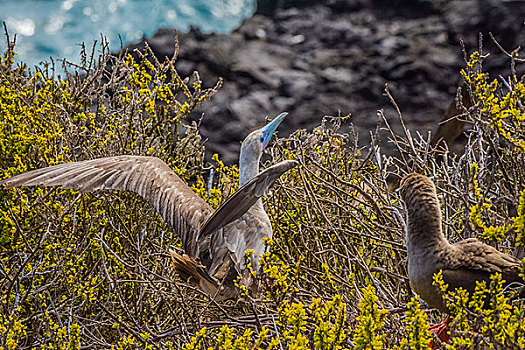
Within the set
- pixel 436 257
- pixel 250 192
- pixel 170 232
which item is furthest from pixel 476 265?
pixel 170 232

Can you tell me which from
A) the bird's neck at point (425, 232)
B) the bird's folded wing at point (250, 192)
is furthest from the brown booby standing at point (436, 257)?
the bird's folded wing at point (250, 192)

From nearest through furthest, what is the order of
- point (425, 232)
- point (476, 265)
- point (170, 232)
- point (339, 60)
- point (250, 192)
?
1. point (476, 265)
2. point (425, 232)
3. point (250, 192)
4. point (170, 232)
5. point (339, 60)

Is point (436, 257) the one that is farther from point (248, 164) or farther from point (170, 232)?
point (170, 232)

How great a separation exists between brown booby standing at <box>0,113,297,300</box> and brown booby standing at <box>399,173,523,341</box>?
2.54ft

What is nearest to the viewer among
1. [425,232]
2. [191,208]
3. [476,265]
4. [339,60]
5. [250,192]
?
[476,265]

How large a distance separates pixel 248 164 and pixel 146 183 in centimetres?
49

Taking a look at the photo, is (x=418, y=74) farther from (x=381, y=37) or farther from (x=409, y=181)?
(x=409, y=181)

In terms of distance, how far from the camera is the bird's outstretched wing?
9.52ft

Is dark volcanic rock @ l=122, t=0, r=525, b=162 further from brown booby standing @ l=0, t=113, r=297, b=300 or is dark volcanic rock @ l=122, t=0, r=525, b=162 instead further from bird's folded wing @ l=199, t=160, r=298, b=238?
bird's folded wing @ l=199, t=160, r=298, b=238

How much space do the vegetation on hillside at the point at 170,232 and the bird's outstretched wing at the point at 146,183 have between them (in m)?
0.16

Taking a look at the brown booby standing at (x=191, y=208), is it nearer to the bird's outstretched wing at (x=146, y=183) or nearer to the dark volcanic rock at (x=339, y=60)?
the bird's outstretched wing at (x=146, y=183)

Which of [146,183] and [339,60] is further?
[339,60]

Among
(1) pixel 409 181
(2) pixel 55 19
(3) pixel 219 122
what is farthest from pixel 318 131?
(2) pixel 55 19

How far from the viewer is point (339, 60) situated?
46.0 feet
